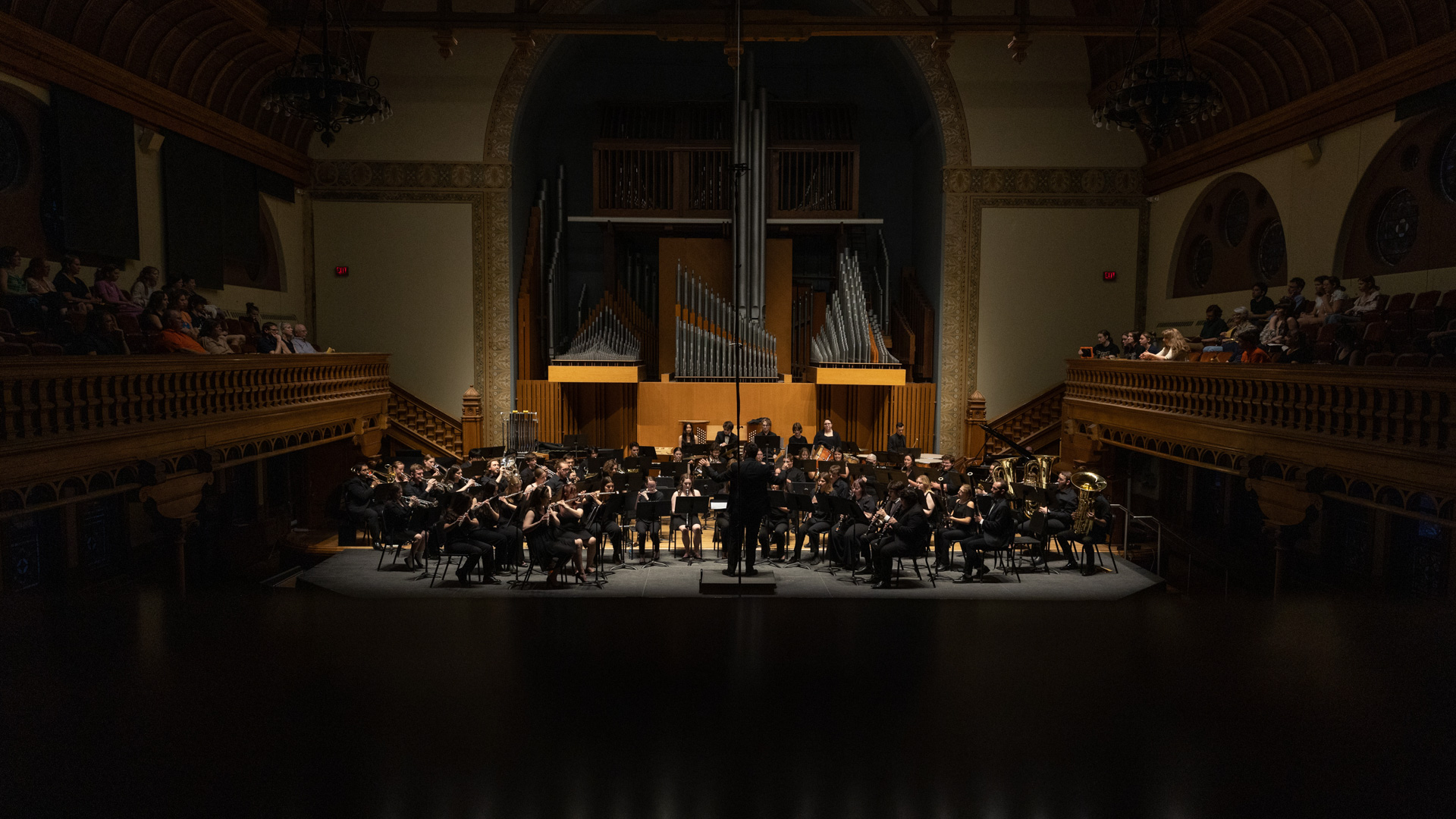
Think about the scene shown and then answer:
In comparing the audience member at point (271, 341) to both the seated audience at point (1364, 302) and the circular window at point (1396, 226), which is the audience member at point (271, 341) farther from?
the circular window at point (1396, 226)

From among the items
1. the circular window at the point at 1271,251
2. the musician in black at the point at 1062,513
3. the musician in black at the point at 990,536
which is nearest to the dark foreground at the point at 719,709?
the musician in black at the point at 990,536

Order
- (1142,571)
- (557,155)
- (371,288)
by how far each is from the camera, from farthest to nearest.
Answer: (557,155), (371,288), (1142,571)

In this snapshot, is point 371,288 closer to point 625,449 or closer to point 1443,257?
point 625,449

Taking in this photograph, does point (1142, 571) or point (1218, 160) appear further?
point (1218, 160)

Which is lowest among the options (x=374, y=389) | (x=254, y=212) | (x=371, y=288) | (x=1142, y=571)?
(x=1142, y=571)

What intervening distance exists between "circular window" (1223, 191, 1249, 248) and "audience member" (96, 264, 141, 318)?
1366 cm

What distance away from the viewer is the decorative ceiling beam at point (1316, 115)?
872cm

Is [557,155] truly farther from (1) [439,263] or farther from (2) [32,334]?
(2) [32,334]

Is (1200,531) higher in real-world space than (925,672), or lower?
lower

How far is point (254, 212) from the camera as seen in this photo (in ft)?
41.1

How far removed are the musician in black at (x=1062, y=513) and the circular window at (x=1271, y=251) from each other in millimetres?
4402

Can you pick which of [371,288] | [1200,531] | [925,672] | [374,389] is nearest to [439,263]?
[371,288]

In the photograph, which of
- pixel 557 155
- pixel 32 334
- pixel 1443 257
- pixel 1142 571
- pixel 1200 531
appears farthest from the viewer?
pixel 557 155

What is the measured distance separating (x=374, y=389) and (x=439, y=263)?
2.58m
